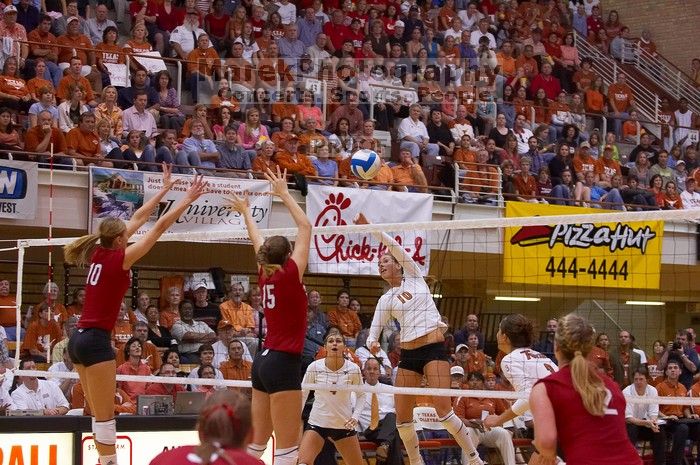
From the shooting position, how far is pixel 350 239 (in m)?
17.9

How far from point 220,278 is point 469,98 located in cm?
655

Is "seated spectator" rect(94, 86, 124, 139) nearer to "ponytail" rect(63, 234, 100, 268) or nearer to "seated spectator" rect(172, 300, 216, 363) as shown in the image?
"seated spectator" rect(172, 300, 216, 363)

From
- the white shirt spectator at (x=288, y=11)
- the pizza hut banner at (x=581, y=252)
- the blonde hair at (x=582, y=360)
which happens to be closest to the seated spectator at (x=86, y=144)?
the pizza hut banner at (x=581, y=252)

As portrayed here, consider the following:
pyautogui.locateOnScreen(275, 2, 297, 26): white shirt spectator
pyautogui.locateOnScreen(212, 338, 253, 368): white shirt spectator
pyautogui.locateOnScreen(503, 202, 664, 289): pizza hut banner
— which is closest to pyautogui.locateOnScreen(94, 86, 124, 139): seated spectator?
pyautogui.locateOnScreen(212, 338, 253, 368): white shirt spectator

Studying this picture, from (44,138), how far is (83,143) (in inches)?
23.1

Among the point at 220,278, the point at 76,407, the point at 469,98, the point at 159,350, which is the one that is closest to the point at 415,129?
the point at 469,98

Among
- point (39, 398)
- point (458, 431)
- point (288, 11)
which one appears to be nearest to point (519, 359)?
point (458, 431)

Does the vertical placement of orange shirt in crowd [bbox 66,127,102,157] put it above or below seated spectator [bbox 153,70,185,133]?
below

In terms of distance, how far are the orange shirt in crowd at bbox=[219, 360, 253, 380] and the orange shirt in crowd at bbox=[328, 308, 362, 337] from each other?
2.78m

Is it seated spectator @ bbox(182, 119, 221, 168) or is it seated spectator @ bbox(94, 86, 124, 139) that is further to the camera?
seated spectator @ bbox(182, 119, 221, 168)

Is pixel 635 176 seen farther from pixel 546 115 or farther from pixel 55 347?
pixel 55 347

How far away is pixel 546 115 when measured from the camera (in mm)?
23203

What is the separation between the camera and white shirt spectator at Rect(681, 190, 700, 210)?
73.8 ft

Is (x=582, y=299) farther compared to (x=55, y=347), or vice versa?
(x=582, y=299)
